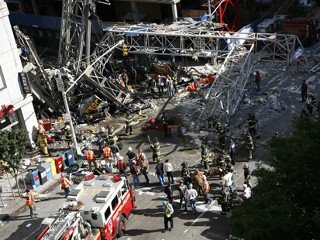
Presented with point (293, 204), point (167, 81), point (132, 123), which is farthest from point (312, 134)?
point (167, 81)

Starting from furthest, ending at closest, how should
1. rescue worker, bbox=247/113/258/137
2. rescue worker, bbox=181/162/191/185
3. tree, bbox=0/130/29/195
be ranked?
rescue worker, bbox=247/113/258/137 < tree, bbox=0/130/29/195 < rescue worker, bbox=181/162/191/185

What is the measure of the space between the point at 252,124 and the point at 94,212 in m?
10.9

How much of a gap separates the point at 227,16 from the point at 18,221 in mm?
26173

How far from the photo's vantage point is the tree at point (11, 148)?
82.0 feet

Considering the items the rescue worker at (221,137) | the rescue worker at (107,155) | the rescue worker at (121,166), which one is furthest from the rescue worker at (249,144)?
the rescue worker at (107,155)

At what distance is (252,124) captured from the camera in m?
28.1

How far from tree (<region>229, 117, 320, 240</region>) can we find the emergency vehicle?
7.75 metres

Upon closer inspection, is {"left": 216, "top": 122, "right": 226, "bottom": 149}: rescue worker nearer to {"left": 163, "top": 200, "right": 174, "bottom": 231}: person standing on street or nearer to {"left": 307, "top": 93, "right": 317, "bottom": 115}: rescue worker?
{"left": 307, "top": 93, "right": 317, "bottom": 115}: rescue worker

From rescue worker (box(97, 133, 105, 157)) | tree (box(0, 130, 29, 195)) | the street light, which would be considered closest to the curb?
tree (box(0, 130, 29, 195))

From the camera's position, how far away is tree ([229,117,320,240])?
12539 millimetres

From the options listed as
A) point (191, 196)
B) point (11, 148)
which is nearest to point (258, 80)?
point (191, 196)

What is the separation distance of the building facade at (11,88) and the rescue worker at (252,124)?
1216 centimetres

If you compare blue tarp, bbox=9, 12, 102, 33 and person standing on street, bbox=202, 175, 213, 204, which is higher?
blue tarp, bbox=9, 12, 102, 33

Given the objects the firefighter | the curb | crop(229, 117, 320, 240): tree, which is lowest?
the curb
